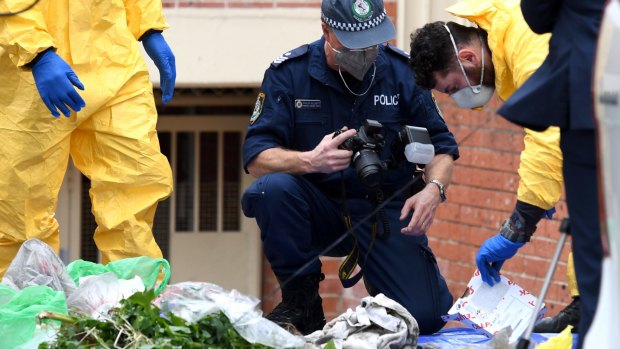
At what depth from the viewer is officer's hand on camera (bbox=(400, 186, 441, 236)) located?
4.36 metres

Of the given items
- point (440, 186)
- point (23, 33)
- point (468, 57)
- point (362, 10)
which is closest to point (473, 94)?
point (468, 57)

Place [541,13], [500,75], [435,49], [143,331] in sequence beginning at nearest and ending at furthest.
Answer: [541,13] < [143,331] < [500,75] < [435,49]

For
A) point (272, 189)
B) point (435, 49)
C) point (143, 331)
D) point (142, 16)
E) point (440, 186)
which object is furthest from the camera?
point (142, 16)

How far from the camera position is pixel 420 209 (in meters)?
4.36

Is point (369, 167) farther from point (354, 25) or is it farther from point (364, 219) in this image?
point (354, 25)

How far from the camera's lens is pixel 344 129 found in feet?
14.3

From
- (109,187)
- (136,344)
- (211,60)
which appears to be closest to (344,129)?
(109,187)

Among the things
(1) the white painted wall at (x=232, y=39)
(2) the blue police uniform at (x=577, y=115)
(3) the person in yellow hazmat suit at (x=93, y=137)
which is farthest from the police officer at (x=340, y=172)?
(1) the white painted wall at (x=232, y=39)

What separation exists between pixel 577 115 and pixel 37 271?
1778 millimetres

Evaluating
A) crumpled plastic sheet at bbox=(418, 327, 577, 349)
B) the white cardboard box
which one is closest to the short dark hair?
the white cardboard box

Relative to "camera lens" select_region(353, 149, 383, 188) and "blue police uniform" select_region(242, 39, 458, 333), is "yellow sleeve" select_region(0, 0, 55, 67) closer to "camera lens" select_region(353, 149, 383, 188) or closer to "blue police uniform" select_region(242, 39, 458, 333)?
"blue police uniform" select_region(242, 39, 458, 333)

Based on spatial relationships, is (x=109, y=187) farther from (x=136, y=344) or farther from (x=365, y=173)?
(x=136, y=344)

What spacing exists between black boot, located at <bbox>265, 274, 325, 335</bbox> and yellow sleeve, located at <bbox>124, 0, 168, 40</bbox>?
38.1 inches

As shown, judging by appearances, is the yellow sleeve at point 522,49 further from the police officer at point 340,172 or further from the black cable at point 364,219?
the black cable at point 364,219
